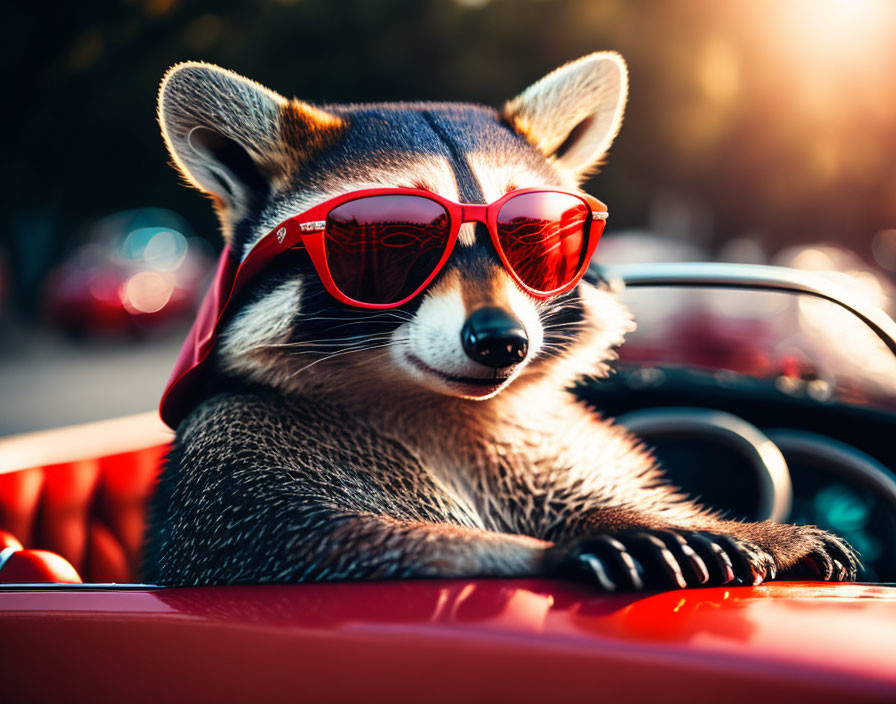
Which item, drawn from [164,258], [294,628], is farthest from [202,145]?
[164,258]

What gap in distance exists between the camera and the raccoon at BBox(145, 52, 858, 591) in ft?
3.52

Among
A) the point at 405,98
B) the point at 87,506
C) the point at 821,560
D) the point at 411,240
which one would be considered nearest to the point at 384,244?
the point at 411,240

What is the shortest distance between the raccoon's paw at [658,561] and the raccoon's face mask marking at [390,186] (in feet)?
0.98

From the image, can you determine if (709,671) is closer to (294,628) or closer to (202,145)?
(294,628)

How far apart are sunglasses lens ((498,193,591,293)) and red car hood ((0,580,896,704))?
1.62 ft

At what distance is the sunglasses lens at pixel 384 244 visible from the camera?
1.13 metres

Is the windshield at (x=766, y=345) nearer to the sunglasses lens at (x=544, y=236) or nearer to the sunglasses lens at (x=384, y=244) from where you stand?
the sunglasses lens at (x=544, y=236)

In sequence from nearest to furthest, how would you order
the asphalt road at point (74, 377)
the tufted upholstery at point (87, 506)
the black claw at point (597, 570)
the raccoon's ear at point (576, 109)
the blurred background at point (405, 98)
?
the black claw at point (597, 570), the raccoon's ear at point (576, 109), the tufted upholstery at point (87, 506), the blurred background at point (405, 98), the asphalt road at point (74, 377)

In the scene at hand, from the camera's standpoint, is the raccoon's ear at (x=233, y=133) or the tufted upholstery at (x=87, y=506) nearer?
the raccoon's ear at (x=233, y=133)

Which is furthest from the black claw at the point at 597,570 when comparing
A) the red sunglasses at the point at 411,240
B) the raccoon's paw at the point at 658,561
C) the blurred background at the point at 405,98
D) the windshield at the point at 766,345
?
the blurred background at the point at 405,98

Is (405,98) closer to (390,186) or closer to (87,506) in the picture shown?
(87,506)

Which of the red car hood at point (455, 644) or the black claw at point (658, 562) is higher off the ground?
the black claw at point (658, 562)

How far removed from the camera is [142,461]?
2.20m

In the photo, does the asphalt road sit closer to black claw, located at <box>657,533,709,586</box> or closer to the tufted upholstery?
the tufted upholstery
